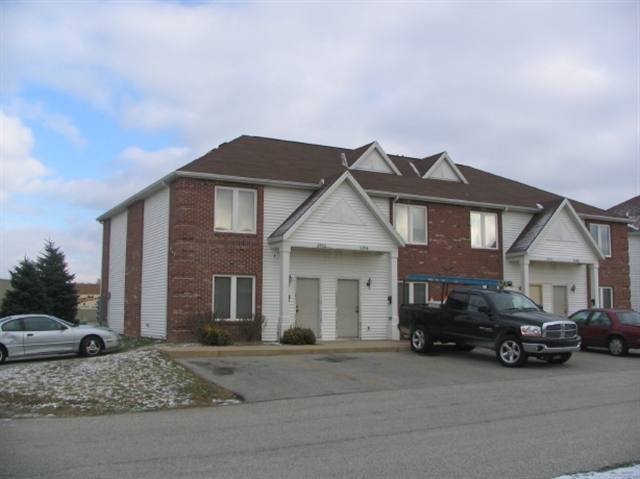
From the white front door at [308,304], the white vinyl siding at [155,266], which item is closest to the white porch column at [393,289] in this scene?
the white front door at [308,304]

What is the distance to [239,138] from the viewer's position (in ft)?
84.9

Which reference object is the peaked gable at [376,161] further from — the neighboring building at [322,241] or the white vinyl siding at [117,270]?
the white vinyl siding at [117,270]

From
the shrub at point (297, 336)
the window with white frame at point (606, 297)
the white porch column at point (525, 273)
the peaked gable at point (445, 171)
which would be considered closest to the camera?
the shrub at point (297, 336)

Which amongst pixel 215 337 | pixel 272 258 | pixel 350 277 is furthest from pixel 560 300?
pixel 215 337

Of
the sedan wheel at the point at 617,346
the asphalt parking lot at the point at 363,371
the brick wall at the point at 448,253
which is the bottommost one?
the asphalt parking lot at the point at 363,371

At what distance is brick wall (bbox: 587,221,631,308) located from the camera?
96.6ft

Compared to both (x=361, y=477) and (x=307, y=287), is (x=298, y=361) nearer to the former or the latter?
(x=307, y=287)

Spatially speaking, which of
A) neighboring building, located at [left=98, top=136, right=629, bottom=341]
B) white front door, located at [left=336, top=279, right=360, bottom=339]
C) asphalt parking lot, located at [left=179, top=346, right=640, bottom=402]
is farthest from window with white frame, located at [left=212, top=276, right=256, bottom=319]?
asphalt parking lot, located at [left=179, top=346, right=640, bottom=402]

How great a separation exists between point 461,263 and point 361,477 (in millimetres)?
19578

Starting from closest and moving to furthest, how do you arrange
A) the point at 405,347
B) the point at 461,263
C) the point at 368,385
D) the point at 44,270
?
the point at 368,385
the point at 405,347
the point at 461,263
the point at 44,270

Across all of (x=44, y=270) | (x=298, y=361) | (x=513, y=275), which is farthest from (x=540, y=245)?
(x=44, y=270)

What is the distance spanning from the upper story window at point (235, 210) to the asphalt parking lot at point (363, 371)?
18.6 feet

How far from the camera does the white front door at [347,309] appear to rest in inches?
896

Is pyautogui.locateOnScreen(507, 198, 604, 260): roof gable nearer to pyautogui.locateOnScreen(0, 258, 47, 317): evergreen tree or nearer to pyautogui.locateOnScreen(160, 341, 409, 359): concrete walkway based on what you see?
pyautogui.locateOnScreen(160, 341, 409, 359): concrete walkway
